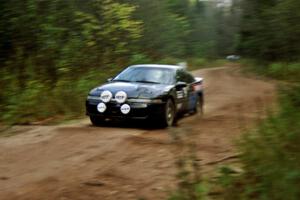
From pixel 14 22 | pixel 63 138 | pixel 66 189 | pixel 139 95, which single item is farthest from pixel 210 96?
→ pixel 66 189

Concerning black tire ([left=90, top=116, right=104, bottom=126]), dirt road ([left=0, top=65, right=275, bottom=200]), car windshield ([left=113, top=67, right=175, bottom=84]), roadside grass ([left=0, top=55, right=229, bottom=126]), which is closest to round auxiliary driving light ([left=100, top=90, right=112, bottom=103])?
black tire ([left=90, top=116, right=104, bottom=126])

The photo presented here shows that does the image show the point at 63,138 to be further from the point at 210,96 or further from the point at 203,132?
the point at 210,96

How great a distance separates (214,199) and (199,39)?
7568cm

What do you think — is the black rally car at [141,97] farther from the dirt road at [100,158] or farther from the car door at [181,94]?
the dirt road at [100,158]

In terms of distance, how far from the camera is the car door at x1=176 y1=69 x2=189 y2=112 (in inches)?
530

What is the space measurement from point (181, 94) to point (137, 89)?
169 cm

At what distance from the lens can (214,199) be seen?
20.1ft

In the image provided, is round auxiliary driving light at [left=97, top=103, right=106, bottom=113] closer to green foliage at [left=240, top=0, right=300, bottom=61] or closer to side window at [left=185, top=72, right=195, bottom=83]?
side window at [left=185, top=72, right=195, bottom=83]

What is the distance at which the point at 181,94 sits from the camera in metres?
13.7

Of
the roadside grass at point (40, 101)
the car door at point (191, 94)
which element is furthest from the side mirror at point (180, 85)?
the roadside grass at point (40, 101)

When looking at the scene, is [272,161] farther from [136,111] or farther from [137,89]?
[137,89]

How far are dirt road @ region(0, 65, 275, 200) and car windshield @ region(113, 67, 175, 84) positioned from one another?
1194 mm

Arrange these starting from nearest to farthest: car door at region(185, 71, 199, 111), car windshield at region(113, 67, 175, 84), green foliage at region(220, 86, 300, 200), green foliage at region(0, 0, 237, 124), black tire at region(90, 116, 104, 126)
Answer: green foliage at region(220, 86, 300, 200)
black tire at region(90, 116, 104, 126)
car windshield at region(113, 67, 175, 84)
car door at region(185, 71, 199, 111)
green foliage at region(0, 0, 237, 124)

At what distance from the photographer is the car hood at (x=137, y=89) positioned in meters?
12.2
